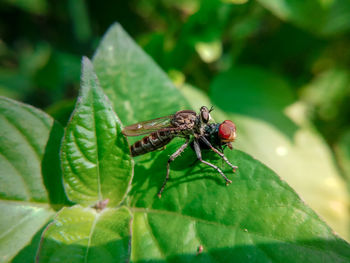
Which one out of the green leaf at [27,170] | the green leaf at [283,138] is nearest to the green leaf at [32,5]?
the green leaf at [283,138]

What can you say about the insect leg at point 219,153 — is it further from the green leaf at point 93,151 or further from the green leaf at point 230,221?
the green leaf at point 93,151

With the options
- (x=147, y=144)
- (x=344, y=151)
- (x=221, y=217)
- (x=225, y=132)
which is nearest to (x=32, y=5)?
(x=147, y=144)

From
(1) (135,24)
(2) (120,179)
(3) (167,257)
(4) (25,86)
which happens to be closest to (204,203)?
(3) (167,257)

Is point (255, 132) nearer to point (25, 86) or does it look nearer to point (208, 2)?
point (208, 2)

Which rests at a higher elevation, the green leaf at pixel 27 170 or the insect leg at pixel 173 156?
the insect leg at pixel 173 156

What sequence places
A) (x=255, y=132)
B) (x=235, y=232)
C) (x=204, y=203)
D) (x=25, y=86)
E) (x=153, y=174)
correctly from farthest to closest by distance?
(x=25, y=86) → (x=255, y=132) → (x=153, y=174) → (x=204, y=203) → (x=235, y=232)
